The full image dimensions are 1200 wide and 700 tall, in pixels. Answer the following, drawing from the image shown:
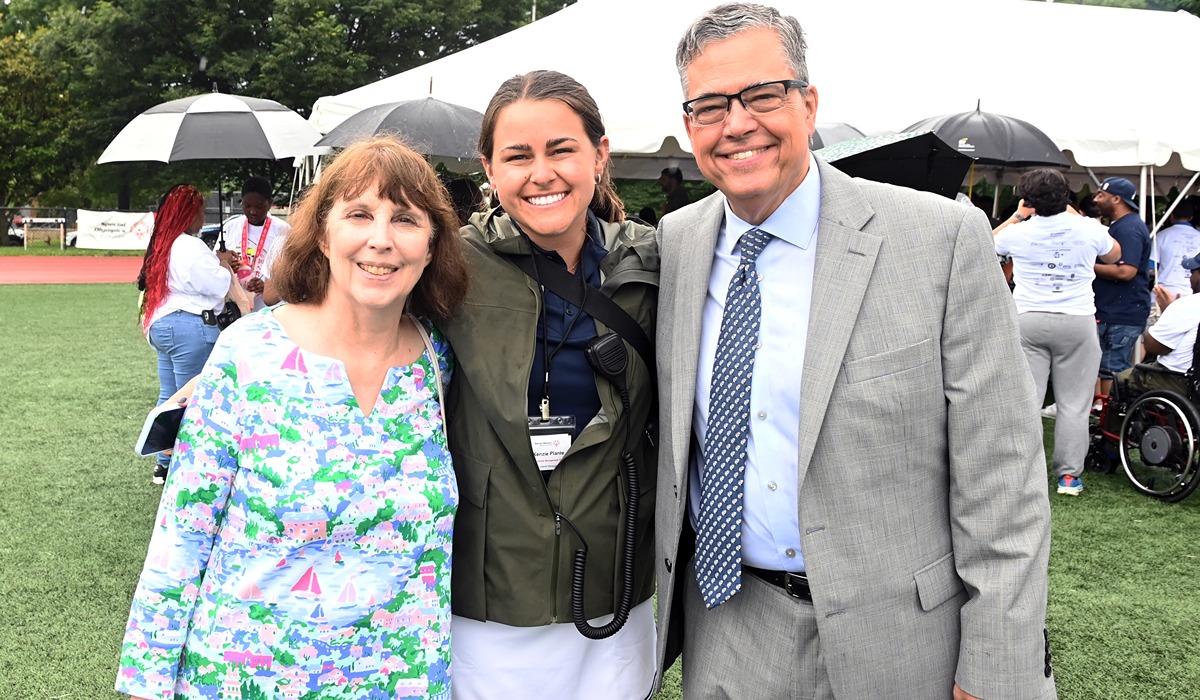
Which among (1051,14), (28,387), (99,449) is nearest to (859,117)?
(1051,14)

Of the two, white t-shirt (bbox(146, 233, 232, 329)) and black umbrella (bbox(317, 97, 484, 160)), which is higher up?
black umbrella (bbox(317, 97, 484, 160))

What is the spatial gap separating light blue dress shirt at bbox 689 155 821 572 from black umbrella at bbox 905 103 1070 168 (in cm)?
645

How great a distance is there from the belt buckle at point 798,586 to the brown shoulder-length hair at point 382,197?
92 centimetres

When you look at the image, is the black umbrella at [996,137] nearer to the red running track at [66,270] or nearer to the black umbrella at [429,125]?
the black umbrella at [429,125]

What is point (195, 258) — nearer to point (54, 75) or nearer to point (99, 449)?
point (99, 449)

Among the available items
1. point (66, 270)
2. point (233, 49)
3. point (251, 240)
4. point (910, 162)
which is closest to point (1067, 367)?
point (910, 162)

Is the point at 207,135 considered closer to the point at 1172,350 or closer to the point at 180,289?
the point at 180,289

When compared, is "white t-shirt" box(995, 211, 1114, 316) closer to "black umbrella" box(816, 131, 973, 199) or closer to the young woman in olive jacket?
"black umbrella" box(816, 131, 973, 199)

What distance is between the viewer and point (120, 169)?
3114 centimetres

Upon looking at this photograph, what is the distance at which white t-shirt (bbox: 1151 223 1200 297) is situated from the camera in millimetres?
9289

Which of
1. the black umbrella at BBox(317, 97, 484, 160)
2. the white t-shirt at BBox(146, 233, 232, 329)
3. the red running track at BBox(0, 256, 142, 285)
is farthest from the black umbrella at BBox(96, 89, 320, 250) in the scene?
the red running track at BBox(0, 256, 142, 285)

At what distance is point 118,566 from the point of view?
523 cm

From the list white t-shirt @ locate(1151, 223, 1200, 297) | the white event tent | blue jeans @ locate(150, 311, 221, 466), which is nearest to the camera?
blue jeans @ locate(150, 311, 221, 466)

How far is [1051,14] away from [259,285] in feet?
30.9
